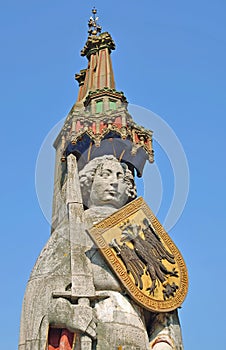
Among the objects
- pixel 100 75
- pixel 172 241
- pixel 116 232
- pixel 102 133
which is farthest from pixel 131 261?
pixel 100 75

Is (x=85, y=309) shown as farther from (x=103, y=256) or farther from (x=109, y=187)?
(x=109, y=187)

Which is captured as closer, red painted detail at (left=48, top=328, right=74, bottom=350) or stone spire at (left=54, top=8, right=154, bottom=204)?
red painted detail at (left=48, top=328, right=74, bottom=350)

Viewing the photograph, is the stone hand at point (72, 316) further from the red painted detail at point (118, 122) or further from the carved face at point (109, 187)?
the red painted detail at point (118, 122)

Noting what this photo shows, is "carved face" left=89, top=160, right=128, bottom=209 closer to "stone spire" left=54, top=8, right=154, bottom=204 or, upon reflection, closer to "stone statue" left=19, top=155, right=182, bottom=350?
"stone statue" left=19, top=155, right=182, bottom=350

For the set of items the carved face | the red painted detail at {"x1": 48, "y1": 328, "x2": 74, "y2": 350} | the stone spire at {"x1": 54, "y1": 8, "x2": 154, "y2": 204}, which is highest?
the stone spire at {"x1": 54, "y1": 8, "x2": 154, "y2": 204}

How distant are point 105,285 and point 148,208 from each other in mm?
2146

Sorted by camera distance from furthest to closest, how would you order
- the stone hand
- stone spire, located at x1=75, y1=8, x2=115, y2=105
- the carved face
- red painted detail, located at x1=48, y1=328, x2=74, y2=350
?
1. stone spire, located at x1=75, y1=8, x2=115, y2=105
2. the carved face
3. red painted detail, located at x1=48, y1=328, x2=74, y2=350
4. the stone hand

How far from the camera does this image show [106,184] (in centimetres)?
1292

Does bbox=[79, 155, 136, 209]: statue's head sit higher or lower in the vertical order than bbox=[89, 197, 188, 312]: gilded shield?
higher

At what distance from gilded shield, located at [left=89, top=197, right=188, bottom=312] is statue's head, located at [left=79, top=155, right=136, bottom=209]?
0.39 meters

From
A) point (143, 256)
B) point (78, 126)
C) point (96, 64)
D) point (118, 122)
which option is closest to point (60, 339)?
point (143, 256)

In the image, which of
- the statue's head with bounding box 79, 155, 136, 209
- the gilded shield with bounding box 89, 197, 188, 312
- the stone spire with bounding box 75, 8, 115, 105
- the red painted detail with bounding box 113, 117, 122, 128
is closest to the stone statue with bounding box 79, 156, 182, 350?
the statue's head with bounding box 79, 155, 136, 209

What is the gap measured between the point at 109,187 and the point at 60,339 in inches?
132

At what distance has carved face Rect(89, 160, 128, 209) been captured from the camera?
1291 centimetres
